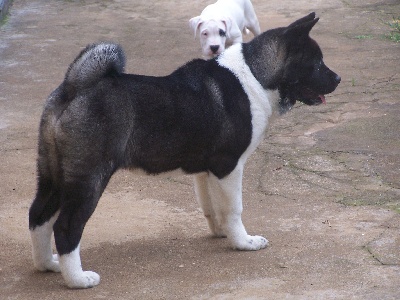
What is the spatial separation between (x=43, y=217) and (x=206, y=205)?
1.13m

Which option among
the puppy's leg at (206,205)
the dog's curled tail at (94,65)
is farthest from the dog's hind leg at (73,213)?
the puppy's leg at (206,205)

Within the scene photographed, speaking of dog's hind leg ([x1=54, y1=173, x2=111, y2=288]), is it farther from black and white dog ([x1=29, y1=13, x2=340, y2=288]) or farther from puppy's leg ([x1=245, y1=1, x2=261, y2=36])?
puppy's leg ([x1=245, y1=1, x2=261, y2=36])

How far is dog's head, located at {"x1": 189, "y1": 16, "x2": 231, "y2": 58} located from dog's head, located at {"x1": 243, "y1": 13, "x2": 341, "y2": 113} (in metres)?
3.05

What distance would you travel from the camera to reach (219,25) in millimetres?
8422

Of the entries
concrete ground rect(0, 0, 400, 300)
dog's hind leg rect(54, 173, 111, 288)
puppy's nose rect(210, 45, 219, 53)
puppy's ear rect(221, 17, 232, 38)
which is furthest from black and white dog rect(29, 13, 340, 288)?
puppy's ear rect(221, 17, 232, 38)

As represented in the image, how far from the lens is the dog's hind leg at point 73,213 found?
4516 millimetres

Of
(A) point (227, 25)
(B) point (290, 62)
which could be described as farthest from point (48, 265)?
(A) point (227, 25)

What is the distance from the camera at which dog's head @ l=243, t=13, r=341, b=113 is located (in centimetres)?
522

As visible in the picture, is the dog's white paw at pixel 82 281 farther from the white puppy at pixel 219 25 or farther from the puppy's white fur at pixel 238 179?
the white puppy at pixel 219 25

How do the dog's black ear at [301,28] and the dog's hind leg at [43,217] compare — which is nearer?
the dog's hind leg at [43,217]

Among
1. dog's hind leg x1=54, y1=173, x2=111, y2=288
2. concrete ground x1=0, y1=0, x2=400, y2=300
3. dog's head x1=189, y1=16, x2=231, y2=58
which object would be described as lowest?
concrete ground x1=0, y1=0, x2=400, y2=300

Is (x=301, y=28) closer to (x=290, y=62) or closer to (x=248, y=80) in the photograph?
(x=290, y=62)

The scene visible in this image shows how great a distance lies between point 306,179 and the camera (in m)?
6.40

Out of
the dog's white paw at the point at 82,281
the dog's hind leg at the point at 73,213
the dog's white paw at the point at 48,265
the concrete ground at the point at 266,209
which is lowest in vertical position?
the concrete ground at the point at 266,209
